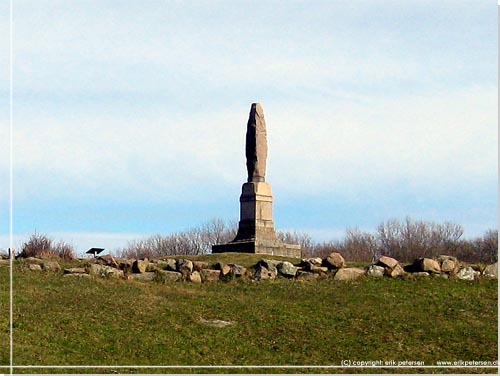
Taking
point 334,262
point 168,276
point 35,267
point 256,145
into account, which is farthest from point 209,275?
point 256,145

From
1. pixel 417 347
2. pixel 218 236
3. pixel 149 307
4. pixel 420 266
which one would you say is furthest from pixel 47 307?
pixel 218 236

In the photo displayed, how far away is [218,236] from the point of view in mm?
53969

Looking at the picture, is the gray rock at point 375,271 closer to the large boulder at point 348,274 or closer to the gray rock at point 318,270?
the large boulder at point 348,274

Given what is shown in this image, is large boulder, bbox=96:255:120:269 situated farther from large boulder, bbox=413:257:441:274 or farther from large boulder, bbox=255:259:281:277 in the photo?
large boulder, bbox=413:257:441:274

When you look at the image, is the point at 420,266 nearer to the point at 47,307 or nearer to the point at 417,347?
the point at 417,347

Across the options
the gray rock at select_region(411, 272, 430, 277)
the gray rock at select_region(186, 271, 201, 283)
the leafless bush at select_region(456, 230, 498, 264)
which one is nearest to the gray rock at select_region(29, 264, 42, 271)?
the gray rock at select_region(186, 271, 201, 283)

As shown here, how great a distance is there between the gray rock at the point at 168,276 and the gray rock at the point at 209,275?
21.8 inches

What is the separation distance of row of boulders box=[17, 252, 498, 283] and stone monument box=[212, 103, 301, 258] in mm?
3834

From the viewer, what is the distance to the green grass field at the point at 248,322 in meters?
16.2

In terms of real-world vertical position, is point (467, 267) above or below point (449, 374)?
above

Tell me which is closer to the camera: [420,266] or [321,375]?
[321,375]

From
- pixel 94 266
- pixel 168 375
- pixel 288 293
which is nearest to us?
pixel 168 375

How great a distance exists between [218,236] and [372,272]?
31335 millimetres

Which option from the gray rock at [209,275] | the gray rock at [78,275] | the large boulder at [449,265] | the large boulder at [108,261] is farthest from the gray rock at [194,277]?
the large boulder at [449,265]
